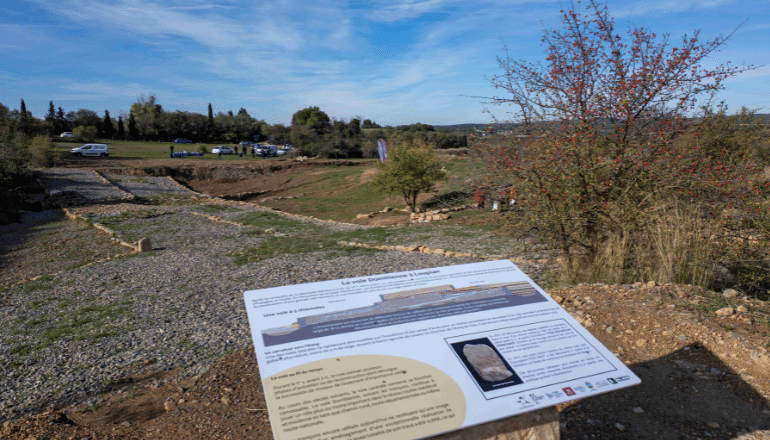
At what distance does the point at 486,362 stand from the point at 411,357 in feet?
1.44

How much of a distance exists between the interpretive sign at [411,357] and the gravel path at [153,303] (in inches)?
122

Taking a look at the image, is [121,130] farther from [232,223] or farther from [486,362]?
[486,362]

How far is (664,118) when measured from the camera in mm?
7379

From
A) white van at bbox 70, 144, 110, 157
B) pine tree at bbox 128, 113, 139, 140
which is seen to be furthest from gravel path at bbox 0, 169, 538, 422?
pine tree at bbox 128, 113, 139, 140

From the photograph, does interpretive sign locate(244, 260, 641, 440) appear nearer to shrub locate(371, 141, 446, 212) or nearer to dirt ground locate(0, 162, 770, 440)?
dirt ground locate(0, 162, 770, 440)

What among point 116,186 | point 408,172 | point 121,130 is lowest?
point 116,186

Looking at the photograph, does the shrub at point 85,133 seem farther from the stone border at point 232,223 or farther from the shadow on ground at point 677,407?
the shadow on ground at point 677,407

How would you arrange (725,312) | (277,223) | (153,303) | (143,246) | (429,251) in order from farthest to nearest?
(277,223), (143,246), (429,251), (153,303), (725,312)

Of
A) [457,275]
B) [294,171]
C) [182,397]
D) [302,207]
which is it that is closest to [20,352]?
[182,397]

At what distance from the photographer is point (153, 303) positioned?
8.14m

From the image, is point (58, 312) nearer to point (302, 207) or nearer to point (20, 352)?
point (20, 352)

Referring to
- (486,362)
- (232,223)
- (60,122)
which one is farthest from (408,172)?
(60,122)

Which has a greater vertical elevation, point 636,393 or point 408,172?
point 408,172

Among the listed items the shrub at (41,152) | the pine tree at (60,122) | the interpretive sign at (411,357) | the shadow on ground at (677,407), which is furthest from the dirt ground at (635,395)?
the pine tree at (60,122)
